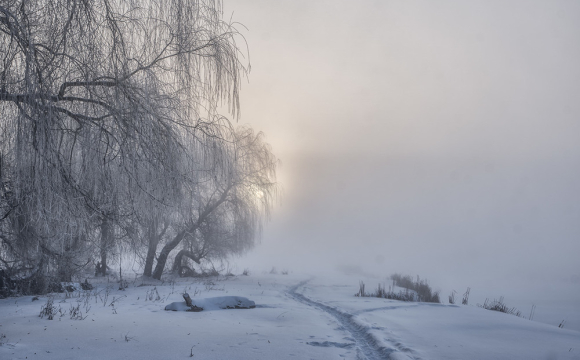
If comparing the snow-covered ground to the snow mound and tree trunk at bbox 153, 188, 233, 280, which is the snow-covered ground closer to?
the snow mound

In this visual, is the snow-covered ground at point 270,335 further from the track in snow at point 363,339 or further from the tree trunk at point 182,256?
the tree trunk at point 182,256

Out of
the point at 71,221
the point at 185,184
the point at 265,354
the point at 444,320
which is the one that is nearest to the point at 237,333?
the point at 265,354

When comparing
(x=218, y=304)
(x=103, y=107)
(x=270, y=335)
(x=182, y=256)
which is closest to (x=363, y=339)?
(x=270, y=335)

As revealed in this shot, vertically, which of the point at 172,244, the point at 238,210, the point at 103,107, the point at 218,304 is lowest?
the point at 218,304

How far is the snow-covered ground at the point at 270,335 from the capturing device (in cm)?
387

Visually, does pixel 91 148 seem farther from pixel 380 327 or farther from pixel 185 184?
pixel 380 327

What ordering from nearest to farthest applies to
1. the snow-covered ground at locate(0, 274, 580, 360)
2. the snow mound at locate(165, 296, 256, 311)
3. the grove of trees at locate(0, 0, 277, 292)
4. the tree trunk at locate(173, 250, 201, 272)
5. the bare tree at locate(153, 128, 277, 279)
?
the grove of trees at locate(0, 0, 277, 292)
the snow-covered ground at locate(0, 274, 580, 360)
the snow mound at locate(165, 296, 256, 311)
the bare tree at locate(153, 128, 277, 279)
the tree trunk at locate(173, 250, 201, 272)

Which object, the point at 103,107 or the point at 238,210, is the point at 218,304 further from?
the point at 238,210

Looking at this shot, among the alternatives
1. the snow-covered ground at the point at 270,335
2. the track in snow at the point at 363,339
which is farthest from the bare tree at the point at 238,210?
the track in snow at the point at 363,339

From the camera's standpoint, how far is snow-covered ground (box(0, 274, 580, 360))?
3.87m

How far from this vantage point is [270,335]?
4.74 meters

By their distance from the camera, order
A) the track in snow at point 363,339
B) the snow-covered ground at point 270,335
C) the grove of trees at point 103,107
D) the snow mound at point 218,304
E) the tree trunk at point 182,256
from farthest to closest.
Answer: the tree trunk at point 182,256
the snow mound at point 218,304
the track in snow at point 363,339
the snow-covered ground at point 270,335
the grove of trees at point 103,107

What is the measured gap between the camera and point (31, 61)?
9.14 ft

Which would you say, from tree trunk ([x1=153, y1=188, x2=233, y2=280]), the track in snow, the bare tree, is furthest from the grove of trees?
the bare tree
